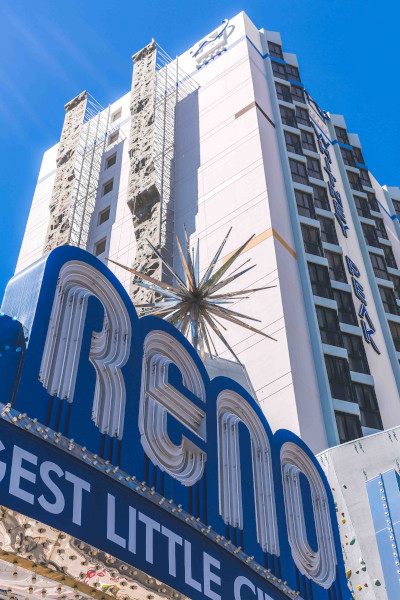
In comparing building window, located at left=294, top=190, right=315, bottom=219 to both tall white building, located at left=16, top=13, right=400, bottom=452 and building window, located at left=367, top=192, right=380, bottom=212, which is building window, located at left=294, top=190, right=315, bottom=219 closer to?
tall white building, located at left=16, top=13, right=400, bottom=452

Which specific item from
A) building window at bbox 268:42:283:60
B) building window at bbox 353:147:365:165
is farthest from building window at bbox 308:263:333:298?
building window at bbox 268:42:283:60

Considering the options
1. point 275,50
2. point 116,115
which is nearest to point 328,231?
point 275,50

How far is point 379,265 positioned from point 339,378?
14212 mm

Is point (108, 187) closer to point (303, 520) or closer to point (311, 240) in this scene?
point (311, 240)

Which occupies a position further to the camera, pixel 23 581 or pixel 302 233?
pixel 302 233

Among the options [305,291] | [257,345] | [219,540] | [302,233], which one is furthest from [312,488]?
[302,233]

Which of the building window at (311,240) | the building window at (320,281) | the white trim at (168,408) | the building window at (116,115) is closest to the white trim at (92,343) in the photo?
the white trim at (168,408)

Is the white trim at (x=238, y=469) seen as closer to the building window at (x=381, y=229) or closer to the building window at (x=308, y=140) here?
the building window at (x=308, y=140)

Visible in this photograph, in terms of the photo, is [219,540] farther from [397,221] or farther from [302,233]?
[397,221]

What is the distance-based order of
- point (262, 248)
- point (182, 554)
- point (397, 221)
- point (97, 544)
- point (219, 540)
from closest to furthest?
point (97, 544)
point (182, 554)
point (219, 540)
point (262, 248)
point (397, 221)

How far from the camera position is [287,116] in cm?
4400

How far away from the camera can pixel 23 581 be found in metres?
9.48

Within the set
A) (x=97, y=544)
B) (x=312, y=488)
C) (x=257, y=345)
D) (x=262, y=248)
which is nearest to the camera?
(x=97, y=544)

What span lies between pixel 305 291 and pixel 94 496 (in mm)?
24200
